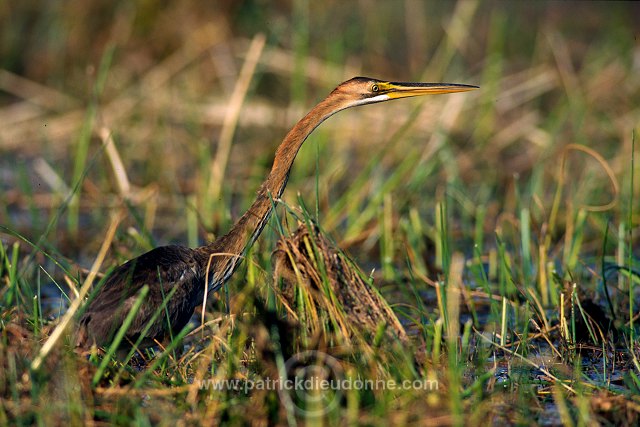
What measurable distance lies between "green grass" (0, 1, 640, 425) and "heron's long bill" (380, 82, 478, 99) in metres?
0.58

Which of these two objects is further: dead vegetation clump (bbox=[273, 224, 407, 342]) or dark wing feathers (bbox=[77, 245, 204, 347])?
dark wing feathers (bbox=[77, 245, 204, 347])

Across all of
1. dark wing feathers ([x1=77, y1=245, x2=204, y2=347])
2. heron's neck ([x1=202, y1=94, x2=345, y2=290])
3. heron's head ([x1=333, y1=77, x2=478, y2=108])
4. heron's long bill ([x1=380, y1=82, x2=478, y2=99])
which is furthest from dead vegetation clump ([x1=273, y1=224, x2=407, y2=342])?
heron's long bill ([x1=380, y1=82, x2=478, y2=99])

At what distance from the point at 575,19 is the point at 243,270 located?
9.35 m

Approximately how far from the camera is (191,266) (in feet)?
15.7

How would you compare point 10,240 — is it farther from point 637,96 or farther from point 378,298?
point 637,96

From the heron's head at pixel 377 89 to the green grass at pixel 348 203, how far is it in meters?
0.48

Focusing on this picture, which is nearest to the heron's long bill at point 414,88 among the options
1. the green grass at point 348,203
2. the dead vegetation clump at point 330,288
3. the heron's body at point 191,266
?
the heron's body at point 191,266

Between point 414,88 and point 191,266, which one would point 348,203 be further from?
point 191,266

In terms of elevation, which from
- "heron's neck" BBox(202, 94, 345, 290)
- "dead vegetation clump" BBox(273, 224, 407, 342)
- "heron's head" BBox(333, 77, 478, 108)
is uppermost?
"heron's head" BBox(333, 77, 478, 108)

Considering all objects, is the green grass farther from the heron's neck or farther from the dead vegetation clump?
the heron's neck

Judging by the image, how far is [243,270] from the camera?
4.59m

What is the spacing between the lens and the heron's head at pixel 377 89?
4.92 meters

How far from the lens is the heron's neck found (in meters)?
4.88

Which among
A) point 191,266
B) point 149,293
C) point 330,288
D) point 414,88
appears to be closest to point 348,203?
point 414,88
